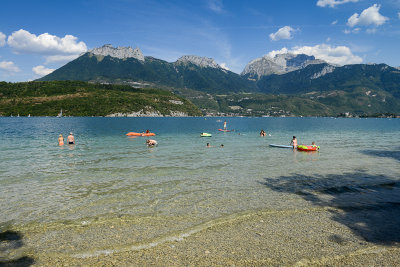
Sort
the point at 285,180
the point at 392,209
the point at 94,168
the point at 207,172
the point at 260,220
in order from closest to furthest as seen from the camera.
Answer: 1. the point at 260,220
2. the point at 392,209
3. the point at 285,180
4. the point at 207,172
5. the point at 94,168

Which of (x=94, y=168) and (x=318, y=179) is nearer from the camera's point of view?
(x=318, y=179)

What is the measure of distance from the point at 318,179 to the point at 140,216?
17.3 metres

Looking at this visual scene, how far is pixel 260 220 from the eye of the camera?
13109 mm

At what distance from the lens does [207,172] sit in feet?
82.7

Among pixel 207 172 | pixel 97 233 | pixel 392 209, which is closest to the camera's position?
pixel 97 233

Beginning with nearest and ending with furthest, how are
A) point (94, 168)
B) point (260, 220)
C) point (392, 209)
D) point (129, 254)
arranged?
point (129, 254) < point (260, 220) < point (392, 209) < point (94, 168)

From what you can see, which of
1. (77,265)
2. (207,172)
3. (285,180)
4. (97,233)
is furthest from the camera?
(207,172)

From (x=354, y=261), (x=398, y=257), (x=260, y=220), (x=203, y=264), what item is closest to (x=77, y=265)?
(x=203, y=264)

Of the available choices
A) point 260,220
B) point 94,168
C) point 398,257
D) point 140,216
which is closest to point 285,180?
point 260,220

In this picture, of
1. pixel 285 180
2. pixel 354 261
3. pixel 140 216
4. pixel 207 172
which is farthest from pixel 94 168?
pixel 354 261

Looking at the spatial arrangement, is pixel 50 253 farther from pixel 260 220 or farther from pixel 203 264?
pixel 260 220

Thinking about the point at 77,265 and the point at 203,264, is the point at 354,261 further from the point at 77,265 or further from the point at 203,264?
the point at 77,265

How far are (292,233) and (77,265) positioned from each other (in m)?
9.27

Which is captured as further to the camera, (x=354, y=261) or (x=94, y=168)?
(x=94, y=168)
